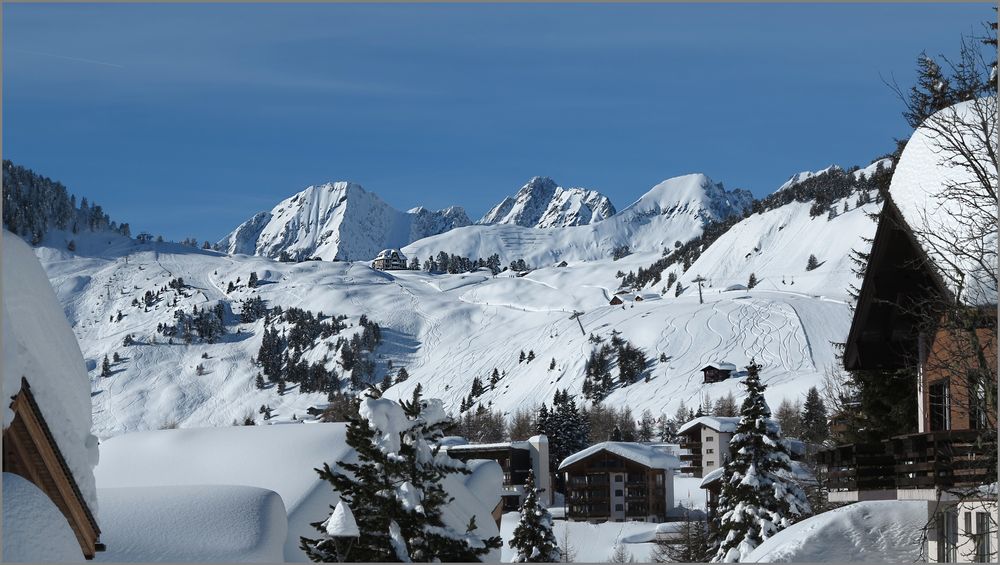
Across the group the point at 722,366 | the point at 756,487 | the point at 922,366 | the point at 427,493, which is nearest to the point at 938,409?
the point at 922,366

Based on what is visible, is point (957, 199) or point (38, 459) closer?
point (38, 459)

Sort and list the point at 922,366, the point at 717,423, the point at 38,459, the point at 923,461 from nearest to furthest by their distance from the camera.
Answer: the point at 38,459
the point at 923,461
the point at 922,366
the point at 717,423

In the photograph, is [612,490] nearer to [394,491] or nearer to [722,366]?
[722,366]

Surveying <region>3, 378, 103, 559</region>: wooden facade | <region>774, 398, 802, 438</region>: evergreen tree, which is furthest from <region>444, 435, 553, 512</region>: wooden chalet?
<region>3, 378, 103, 559</region>: wooden facade

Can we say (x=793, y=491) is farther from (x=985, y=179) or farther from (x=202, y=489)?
(x=985, y=179)

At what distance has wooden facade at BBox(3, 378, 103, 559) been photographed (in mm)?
8203

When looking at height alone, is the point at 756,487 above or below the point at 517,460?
above

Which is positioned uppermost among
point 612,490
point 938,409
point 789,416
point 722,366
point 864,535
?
point 722,366

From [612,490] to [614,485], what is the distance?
1.38 ft

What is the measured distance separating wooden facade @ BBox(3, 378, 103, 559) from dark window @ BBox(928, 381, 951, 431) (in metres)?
11.0

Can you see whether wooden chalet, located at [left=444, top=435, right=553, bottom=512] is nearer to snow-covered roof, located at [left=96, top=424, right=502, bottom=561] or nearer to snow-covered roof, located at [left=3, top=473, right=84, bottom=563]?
snow-covered roof, located at [left=96, top=424, right=502, bottom=561]

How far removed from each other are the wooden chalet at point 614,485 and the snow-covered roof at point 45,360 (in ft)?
255

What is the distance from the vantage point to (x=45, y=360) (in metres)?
8.23

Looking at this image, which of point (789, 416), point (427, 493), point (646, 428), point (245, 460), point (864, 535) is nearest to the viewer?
point (864, 535)
